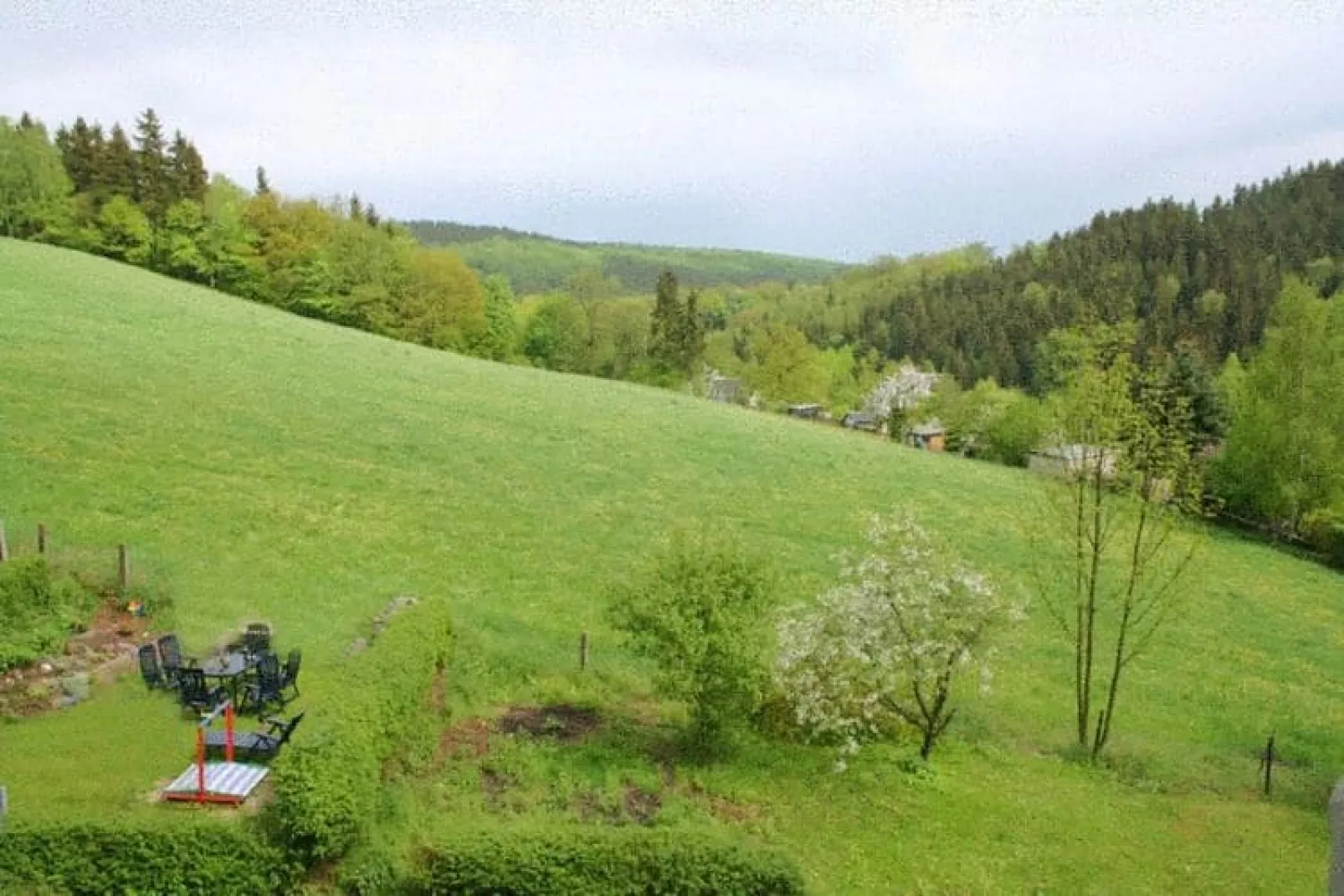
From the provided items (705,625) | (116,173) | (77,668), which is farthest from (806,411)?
(77,668)

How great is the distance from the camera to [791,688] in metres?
17.5

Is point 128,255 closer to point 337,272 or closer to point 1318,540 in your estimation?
point 337,272

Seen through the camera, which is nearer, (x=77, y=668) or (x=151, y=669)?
(x=151, y=669)

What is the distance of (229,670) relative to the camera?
15.9 m

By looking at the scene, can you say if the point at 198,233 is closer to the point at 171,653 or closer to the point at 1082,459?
the point at 171,653

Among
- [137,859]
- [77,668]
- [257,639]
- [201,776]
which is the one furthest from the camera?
[257,639]

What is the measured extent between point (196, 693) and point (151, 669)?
44.5 inches

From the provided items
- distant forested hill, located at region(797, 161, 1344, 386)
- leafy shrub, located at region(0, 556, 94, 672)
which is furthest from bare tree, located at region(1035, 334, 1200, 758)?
distant forested hill, located at region(797, 161, 1344, 386)

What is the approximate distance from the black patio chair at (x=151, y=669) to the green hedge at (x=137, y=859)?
210 inches

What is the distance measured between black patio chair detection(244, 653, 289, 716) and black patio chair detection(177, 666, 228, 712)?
460 mm

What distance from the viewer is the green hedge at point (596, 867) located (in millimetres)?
11500

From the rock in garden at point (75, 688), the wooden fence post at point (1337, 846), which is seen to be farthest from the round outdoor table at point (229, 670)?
the wooden fence post at point (1337, 846)

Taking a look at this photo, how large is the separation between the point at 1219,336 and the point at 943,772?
453 ft

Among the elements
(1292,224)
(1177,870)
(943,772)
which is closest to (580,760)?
(943,772)
